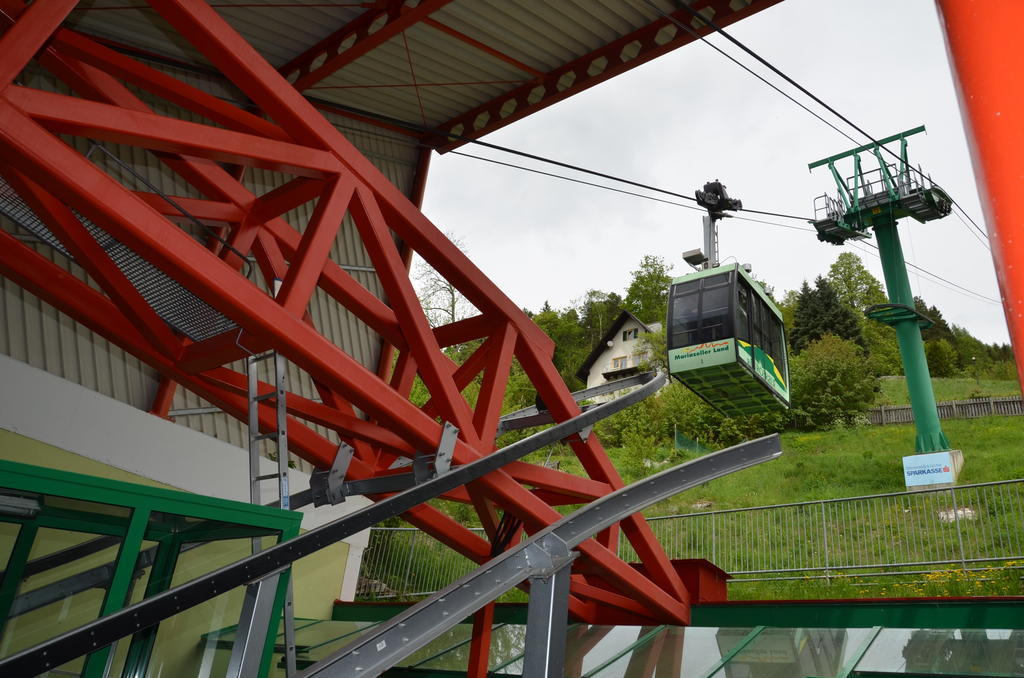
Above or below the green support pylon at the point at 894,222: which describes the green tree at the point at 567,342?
above

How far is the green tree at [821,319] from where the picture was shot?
62.8 m

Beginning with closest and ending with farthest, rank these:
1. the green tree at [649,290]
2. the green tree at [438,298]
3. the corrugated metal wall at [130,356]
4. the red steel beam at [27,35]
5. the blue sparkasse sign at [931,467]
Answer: the red steel beam at [27,35] < the corrugated metal wall at [130,356] < the blue sparkasse sign at [931,467] < the green tree at [438,298] < the green tree at [649,290]

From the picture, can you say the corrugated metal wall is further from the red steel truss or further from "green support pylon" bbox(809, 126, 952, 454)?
"green support pylon" bbox(809, 126, 952, 454)

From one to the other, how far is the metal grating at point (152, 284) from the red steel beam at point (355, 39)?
4.80 meters

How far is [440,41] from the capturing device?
11477mm

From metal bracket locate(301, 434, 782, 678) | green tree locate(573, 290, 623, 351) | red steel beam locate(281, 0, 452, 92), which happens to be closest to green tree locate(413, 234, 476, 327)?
red steel beam locate(281, 0, 452, 92)

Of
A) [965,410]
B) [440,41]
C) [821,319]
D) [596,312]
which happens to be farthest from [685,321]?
[596,312]

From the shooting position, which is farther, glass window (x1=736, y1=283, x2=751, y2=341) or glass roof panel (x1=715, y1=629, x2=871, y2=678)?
glass window (x1=736, y1=283, x2=751, y2=341)

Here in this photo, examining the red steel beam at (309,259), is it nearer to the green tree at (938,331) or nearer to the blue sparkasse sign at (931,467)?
the blue sparkasse sign at (931,467)

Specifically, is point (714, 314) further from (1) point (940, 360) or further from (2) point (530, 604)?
(1) point (940, 360)

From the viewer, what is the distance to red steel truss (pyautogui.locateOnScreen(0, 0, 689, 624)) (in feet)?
15.9

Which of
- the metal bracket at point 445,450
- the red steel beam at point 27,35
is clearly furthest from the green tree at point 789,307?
the red steel beam at point 27,35

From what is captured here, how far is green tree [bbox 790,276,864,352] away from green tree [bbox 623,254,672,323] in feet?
36.9

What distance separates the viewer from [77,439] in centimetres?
978
